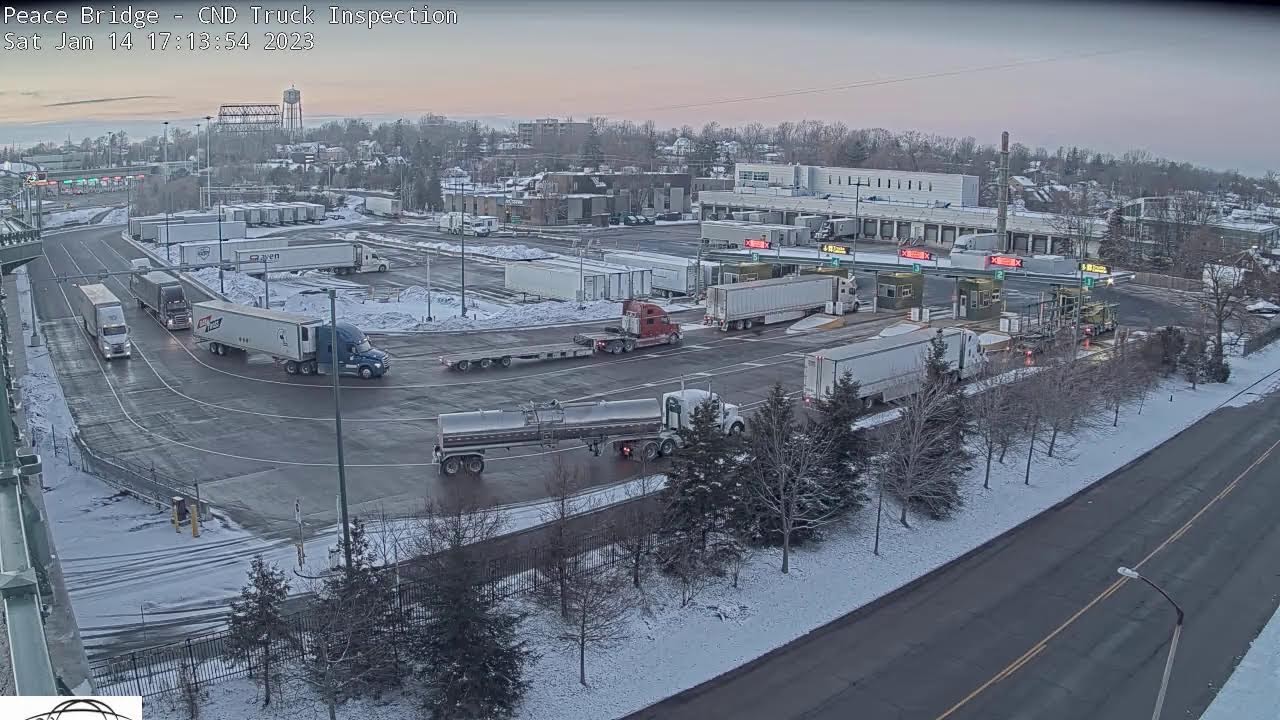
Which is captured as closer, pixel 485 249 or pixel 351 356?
pixel 351 356

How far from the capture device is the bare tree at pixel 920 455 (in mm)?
19078

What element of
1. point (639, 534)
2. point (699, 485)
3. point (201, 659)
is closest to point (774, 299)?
point (699, 485)

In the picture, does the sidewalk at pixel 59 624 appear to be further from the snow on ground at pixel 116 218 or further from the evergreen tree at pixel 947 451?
the snow on ground at pixel 116 218

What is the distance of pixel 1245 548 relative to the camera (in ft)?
60.8

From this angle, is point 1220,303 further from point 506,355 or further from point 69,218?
point 69,218

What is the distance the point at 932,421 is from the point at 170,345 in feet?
87.8

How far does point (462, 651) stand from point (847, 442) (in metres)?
9.42

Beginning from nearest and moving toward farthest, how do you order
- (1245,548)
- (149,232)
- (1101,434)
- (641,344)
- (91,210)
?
Answer: (1245,548)
(1101,434)
(641,344)
(149,232)
(91,210)

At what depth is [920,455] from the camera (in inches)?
752

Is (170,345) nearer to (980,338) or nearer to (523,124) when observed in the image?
(980,338)

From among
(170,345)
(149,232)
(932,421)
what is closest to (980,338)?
(932,421)

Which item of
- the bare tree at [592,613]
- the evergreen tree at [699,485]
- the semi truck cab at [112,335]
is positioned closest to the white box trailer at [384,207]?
the semi truck cab at [112,335]

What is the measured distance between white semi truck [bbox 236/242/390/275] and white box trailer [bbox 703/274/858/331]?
22908mm

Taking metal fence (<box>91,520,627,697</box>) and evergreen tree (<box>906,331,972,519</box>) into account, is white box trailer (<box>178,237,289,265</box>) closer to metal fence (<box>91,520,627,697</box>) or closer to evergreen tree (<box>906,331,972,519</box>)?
evergreen tree (<box>906,331,972,519</box>)
